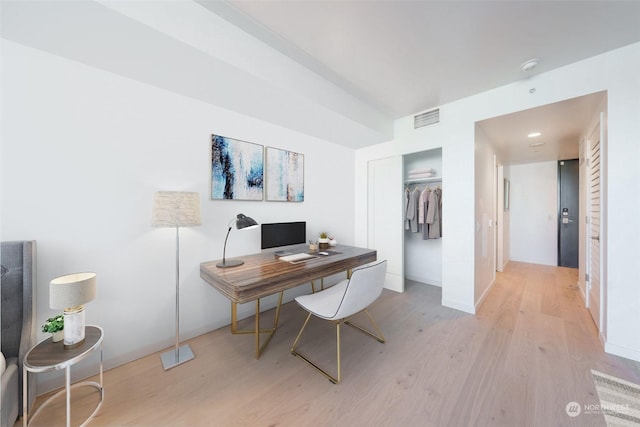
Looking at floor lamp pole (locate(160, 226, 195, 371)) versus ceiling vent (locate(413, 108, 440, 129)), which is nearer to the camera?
floor lamp pole (locate(160, 226, 195, 371))

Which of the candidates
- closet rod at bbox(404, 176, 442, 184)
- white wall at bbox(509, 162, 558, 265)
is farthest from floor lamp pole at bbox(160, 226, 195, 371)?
white wall at bbox(509, 162, 558, 265)

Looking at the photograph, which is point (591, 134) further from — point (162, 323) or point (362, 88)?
point (162, 323)

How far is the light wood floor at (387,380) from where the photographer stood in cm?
129

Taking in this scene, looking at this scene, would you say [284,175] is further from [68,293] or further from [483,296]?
[483,296]

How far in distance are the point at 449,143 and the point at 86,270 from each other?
3658 mm

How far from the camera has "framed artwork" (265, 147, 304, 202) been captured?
103 inches

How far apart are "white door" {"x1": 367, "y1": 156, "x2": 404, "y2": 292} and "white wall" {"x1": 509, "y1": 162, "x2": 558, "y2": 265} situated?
11.7 feet

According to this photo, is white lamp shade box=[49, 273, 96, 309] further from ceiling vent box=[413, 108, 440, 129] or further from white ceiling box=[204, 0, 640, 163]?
ceiling vent box=[413, 108, 440, 129]

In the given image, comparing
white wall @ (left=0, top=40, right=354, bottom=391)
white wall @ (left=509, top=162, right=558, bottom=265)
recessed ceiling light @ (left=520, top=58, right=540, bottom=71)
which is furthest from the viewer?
white wall @ (left=509, top=162, right=558, bottom=265)

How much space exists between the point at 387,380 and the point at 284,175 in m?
2.24

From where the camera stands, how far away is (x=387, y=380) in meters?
1.56

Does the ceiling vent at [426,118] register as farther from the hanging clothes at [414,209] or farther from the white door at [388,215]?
the hanging clothes at [414,209]

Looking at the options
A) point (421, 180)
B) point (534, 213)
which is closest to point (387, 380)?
point (421, 180)

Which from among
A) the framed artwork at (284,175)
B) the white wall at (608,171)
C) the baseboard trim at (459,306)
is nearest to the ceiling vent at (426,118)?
the white wall at (608,171)
